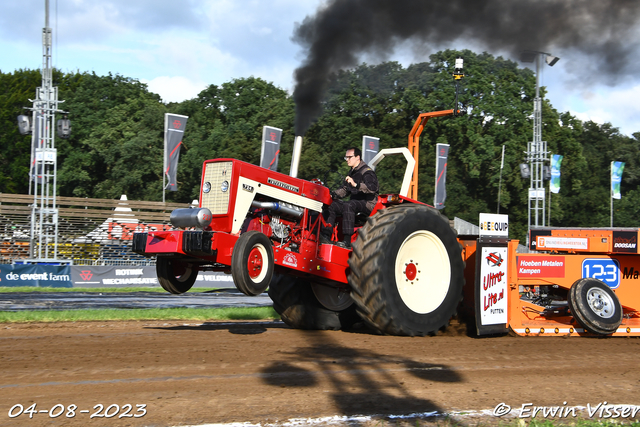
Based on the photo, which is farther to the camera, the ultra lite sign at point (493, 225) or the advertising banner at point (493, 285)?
the ultra lite sign at point (493, 225)

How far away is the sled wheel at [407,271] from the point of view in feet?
24.1

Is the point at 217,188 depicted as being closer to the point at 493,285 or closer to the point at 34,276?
the point at 493,285

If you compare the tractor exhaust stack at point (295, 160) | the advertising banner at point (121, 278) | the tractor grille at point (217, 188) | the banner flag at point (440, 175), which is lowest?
the advertising banner at point (121, 278)

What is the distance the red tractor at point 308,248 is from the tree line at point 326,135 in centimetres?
2802

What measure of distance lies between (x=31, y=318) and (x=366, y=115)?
106 ft

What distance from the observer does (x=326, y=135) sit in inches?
1483

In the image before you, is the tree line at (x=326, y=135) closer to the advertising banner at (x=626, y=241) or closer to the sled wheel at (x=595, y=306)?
the advertising banner at (x=626, y=241)

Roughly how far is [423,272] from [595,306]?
247cm

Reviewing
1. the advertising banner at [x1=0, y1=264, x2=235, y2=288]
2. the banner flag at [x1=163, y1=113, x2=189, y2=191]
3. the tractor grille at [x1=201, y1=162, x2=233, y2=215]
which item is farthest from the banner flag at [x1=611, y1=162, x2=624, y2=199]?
the tractor grille at [x1=201, y1=162, x2=233, y2=215]

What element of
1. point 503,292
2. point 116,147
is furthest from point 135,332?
A: point 116,147

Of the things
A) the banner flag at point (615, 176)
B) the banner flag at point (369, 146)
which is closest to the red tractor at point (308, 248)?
the banner flag at point (369, 146)

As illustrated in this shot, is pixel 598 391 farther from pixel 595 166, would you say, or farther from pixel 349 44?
pixel 595 166

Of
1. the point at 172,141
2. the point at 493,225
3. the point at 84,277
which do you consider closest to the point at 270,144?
the point at 172,141

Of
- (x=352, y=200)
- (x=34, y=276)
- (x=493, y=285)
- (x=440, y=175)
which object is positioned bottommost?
(x=34, y=276)
